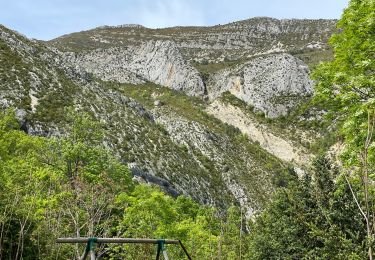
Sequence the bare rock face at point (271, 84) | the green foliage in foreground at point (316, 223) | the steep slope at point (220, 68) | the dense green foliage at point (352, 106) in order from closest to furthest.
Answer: the dense green foliage at point (352, 106) → the green foliage in foreground at point (316, 223) → the bare rock face at point (271, 84) → the steep slope at point (220, 68)

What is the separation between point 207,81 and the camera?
153375 mm

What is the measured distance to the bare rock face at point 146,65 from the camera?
144875 mm

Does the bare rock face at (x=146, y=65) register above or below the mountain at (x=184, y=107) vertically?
above

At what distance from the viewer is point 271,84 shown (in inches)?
5256

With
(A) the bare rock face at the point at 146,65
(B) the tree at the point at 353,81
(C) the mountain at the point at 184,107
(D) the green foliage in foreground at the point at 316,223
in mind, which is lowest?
(D) the green foliage in foreground at the point at 316,223

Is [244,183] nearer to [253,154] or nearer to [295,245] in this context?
[253,154]

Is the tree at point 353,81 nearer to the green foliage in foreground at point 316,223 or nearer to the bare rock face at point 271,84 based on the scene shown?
the green foliage in foreground at point 316,223

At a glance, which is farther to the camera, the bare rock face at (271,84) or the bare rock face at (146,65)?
the bare rock face at (146,65)

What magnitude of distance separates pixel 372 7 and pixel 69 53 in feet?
539

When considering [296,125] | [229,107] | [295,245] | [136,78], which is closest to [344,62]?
[295,245]

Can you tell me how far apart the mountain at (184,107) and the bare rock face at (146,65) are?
433 mm

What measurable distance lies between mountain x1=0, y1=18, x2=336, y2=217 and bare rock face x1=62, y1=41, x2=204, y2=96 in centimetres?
43

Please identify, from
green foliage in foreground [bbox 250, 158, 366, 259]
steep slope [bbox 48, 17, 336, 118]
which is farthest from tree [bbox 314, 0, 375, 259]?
steep slope [bbox 48, 17, 336, 118]

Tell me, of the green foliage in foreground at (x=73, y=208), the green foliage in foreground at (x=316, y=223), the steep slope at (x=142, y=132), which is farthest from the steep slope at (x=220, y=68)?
the green foliage in foreground at (x=316, y=223)
